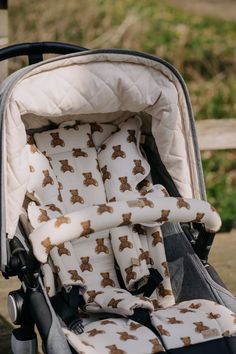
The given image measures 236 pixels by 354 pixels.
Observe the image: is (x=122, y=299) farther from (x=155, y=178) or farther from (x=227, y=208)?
(x=227, y=208)

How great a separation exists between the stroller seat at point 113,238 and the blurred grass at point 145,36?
13.1 ft

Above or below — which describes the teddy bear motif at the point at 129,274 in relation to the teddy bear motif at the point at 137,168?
below

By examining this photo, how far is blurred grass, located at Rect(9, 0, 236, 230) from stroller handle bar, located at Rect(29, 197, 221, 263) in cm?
440

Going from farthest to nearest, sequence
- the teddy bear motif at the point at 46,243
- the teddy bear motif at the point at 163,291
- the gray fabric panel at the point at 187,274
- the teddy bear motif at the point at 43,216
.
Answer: the teddy bear motif at the point at 163,291 → the teddy bear motif at the point at 43,216 → the gray fabric panel at the point at 187,274 → the teddy bear motif at the point at 46,243

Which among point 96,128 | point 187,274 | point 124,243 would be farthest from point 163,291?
point 96,128

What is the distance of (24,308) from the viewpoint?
269cm

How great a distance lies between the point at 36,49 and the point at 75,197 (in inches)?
22.4

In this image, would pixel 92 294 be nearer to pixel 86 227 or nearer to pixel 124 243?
pixel 124 243

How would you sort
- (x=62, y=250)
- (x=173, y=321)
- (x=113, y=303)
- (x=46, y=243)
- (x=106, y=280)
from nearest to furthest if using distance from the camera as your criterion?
(x=46, y=243) < (x=173, y=321) < (x=113, y=303) < (x=62, y=250) < (x=106, y=280)

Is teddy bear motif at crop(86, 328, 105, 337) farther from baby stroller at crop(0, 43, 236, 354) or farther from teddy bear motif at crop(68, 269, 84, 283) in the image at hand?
teddy bear motif at crop(68, 269, 84, 283)

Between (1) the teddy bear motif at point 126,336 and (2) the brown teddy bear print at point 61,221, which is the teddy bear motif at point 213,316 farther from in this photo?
(2) the brown teddy bear print at point 61,221

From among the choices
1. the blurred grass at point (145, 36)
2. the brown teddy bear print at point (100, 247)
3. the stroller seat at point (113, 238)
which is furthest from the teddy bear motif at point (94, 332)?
the blurred grass at point (145, 36)

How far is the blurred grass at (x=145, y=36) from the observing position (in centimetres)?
755

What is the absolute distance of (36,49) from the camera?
3.10 meters
